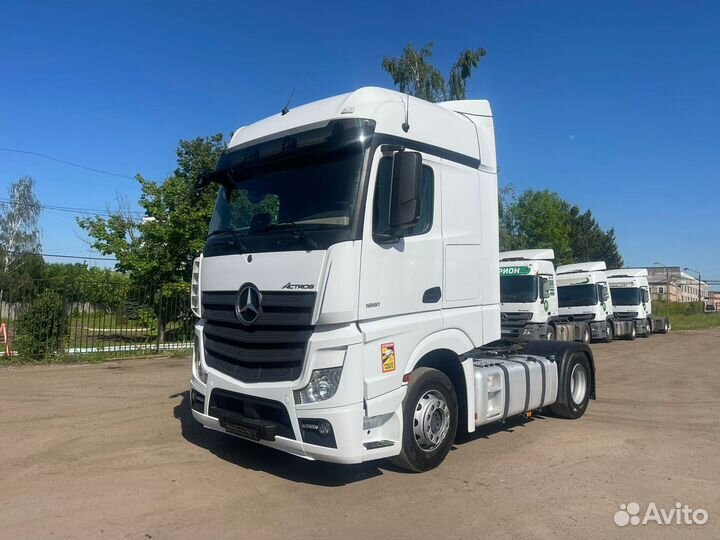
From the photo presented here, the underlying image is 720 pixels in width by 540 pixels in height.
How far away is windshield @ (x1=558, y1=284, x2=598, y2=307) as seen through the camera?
24.8m

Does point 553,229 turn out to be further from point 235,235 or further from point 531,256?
point 235,235

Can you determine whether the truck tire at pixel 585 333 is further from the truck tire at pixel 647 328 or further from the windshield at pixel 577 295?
the truck tire at pixel 647 328

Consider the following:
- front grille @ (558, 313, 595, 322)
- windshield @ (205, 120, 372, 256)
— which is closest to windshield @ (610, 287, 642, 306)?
front grille @ (558, 313, 595, 322)

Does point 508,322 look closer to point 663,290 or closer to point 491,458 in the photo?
point 491,458

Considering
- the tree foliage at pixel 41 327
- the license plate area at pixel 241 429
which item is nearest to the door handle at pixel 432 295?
the license plate area at pixel 241 429

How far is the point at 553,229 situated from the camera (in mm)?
54562

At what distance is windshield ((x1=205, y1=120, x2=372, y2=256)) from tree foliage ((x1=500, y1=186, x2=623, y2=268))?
152ft

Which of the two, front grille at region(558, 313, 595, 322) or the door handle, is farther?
front grille at region(558, 313, 595, 322)

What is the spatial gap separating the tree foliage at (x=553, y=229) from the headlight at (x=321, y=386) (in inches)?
1865

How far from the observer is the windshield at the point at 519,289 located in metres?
19.7

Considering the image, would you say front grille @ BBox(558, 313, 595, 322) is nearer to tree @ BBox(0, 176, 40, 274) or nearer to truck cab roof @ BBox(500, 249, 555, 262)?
truck cab roof @ BBox(500, 249, 555, 262)

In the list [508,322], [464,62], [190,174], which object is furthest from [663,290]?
[190,174]

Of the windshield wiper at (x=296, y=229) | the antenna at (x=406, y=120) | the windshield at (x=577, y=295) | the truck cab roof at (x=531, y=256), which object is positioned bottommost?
the windshield at (x=577, y=295)

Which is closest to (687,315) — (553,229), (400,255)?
(553,229)
